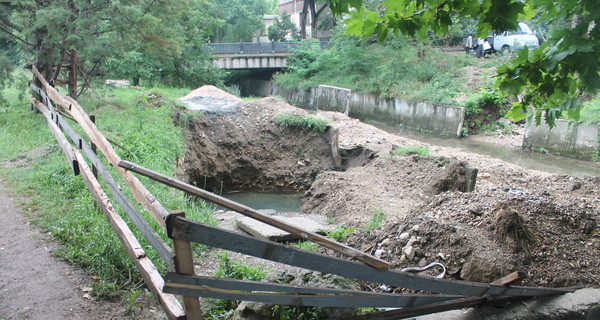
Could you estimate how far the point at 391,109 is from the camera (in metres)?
25.3

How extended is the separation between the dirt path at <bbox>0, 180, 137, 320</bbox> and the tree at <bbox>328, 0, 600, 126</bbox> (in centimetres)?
296

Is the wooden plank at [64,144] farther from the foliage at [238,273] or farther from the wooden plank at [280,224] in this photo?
the wooden plank at [280,224]

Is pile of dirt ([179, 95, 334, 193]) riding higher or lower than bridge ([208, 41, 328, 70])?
lower

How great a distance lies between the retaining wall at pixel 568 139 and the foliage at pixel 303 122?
277 inches

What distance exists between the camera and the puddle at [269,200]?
12789 millimetres

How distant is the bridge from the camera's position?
3241 cm

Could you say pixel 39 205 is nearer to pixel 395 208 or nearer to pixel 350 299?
pixel 350 299

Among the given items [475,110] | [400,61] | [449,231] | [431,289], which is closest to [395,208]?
[449,231]

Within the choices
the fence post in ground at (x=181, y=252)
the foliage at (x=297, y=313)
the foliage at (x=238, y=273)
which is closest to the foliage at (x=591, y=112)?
the foliage at (x=238, y=273)

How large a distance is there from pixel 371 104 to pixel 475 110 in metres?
6.64

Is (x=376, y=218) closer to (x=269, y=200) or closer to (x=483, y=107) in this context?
(x=269, y=200)

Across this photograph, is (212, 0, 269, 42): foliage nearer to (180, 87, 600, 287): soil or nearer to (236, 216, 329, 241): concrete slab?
(180, 87, 600, 287): soil

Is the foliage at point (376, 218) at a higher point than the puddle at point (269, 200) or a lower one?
higher

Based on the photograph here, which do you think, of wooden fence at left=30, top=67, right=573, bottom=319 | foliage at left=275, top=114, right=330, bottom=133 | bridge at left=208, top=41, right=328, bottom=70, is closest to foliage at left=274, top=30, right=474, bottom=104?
bridge at left=208, top=41, right=328, bottom=70
